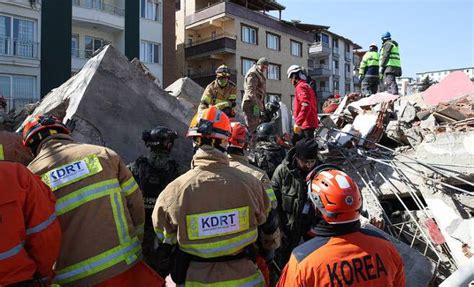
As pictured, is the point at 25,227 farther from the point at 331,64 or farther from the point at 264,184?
the point at 331,64

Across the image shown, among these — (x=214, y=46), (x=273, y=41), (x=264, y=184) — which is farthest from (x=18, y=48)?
(x=273, y=41)

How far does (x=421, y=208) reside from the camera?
5.38 m

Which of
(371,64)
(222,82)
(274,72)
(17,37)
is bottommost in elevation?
(222,82)

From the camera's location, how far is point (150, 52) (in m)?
25.2

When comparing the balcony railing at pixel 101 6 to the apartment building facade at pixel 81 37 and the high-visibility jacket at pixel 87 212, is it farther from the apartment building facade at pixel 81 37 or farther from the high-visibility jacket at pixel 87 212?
the high-visibility jacket at pixel 87 212

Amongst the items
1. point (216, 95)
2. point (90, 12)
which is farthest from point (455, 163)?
point (90, 12)

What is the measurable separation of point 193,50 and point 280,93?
833 centimetres

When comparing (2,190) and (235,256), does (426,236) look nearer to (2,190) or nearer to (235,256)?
(235,256)

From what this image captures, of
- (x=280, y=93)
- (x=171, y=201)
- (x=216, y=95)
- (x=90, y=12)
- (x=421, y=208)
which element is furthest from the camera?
(x=280, y=93)

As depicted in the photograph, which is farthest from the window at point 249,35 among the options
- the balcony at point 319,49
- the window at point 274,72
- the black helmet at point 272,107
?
the black helmet at point 272,107

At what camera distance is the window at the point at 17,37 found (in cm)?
Answer: 1850

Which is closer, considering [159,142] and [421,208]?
[159,142]

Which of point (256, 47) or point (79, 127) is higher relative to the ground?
point (256, 47)

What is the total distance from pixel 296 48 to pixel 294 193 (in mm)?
34140
